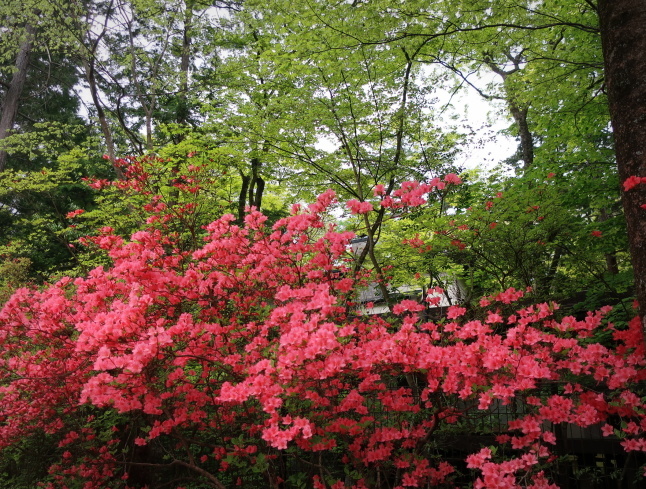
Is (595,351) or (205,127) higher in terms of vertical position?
(205,127)

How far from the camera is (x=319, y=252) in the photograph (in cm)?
357

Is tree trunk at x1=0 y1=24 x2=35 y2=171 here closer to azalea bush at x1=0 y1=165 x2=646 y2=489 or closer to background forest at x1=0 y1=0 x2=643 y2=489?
background forest at x1=0 y1=0 x2=643 y2=489

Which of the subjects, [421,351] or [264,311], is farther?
[264,311]

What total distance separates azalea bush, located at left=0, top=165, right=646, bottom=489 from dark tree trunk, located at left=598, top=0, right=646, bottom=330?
67 centimetres

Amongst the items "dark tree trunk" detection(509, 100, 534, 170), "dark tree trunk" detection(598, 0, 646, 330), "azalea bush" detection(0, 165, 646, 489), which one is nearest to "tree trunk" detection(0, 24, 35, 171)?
"azalea bush" detection(0, 165, 646, 489)

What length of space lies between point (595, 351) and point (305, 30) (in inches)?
163

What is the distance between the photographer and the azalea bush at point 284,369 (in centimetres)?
253

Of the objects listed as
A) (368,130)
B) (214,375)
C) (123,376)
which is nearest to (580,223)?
(368,130)

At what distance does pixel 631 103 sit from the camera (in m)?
2.23

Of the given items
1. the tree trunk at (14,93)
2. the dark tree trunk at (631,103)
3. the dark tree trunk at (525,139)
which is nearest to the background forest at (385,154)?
the dark tree trunk at (525,139)

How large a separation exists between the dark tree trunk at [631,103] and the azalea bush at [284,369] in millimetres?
674

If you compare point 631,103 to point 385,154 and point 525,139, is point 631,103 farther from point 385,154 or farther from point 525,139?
point 525,139

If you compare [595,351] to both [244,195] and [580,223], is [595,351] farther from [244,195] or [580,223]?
[244,195]

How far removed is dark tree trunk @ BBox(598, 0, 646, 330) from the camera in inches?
85.0
